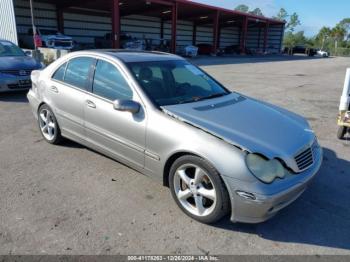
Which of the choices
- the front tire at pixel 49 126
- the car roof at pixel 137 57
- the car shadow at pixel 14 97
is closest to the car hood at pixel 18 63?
the car shadow at pixel 14 97

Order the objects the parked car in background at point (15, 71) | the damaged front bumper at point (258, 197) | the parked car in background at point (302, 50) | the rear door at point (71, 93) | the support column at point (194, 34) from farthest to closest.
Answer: the parked car in background at point (302, 50)
the support column at point (194, 34)
the parked car in background at point (15, 71)
the rear door at point (71, 93)
the damaged front bumper at point (258, 197)

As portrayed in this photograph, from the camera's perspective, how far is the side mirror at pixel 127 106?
3.25 meters

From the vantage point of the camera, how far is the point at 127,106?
3256 mm

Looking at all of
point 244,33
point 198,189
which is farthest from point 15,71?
point 244,33

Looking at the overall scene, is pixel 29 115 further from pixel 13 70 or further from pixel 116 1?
pixel 116 1

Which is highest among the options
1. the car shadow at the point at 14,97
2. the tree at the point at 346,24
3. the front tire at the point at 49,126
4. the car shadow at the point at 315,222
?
the tree at the point at 346,24

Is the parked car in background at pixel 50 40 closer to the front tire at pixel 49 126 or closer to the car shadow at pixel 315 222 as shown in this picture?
the front tire at pixel 49 126

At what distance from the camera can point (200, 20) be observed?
43.2 m

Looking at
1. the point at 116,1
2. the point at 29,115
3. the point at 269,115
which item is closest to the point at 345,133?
the point at 269,115

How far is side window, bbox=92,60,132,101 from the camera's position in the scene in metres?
3.57

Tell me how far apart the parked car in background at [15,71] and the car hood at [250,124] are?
250 inches

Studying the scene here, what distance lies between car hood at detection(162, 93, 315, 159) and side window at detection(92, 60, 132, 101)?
599mm

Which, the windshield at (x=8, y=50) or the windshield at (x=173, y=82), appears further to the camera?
the windshield at (x=8, y=50)

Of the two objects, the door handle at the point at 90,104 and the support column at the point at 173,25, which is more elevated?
the support column at the point at 173,25
